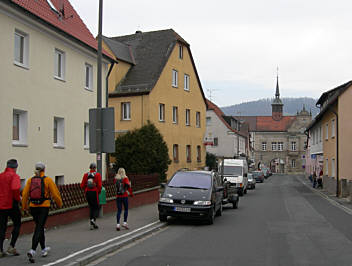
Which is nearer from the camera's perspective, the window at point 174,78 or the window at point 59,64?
the window at point 59,64

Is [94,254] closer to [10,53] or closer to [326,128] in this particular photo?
[10,53]

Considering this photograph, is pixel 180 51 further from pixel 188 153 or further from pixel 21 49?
pixel 21 49

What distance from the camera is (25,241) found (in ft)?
33.4

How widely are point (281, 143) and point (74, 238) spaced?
99.3m

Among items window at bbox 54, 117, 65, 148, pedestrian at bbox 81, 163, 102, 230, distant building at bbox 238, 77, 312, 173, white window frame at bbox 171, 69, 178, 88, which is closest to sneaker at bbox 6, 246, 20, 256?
pedestrian at bbox 81, 163, 102, 230

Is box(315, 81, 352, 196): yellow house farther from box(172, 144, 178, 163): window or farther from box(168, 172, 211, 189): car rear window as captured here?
box(168, 172, 211, 189): car rear window

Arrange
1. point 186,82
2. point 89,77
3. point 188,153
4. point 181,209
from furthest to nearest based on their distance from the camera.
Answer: point 188,153, point 186,82, point 89,77, point 181,209

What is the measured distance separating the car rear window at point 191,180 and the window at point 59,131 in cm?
604

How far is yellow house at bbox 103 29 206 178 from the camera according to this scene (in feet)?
112

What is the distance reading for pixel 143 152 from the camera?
31.2 m

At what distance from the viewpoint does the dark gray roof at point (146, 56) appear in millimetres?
34656

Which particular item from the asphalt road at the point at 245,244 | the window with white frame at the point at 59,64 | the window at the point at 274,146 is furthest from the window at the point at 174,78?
the window at the point at 274,146

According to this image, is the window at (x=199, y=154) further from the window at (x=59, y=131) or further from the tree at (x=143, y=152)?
the window at (x=59, y=131)

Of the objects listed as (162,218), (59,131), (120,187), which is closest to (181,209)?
(162,218)
